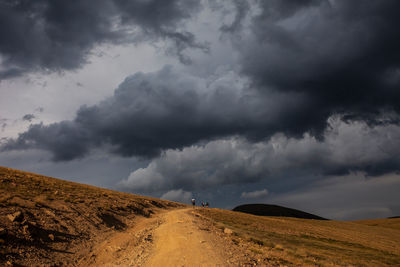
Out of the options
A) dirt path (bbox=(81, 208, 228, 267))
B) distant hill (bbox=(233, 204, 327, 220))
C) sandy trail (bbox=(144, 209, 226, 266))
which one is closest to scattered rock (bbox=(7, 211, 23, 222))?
dirt path (bbox=(81, 208, 228, 267))

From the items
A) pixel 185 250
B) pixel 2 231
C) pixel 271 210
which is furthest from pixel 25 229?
pixel 271 210

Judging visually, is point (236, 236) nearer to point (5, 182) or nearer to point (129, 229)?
point (129, 229)

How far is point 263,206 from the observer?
188375 millimetres

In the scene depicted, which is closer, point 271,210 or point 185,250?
point 185,250

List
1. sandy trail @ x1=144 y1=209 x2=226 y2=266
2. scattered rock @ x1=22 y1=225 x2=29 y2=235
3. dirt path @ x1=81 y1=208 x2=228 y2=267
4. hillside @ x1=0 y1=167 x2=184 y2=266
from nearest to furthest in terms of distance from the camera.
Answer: sandy trail @ x1=144 y1=209 x2=226 y2=266 → dirt path @ x1=81 y1=208 x2=228 y2=267 → hillside @ x1=0 y1=167 x2=184 y2=266 → scattered rock @ x1=22 y1=225 x2=29 y2=235

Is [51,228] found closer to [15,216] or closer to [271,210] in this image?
[15,216]

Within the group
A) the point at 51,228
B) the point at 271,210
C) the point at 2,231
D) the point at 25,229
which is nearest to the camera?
the point at 2,231

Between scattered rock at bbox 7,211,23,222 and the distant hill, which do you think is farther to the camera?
the distant hill

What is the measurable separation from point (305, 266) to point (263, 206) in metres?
182

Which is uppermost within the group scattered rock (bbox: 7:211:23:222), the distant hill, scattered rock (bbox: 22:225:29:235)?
scattered rock (bbox: 7:211:23:222)

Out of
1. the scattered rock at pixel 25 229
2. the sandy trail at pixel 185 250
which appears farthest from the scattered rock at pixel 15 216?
the sandy trail at pixel 185 250

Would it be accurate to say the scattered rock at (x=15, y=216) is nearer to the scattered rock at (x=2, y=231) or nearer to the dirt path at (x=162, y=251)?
the scattered rock at (x=2, y=231)

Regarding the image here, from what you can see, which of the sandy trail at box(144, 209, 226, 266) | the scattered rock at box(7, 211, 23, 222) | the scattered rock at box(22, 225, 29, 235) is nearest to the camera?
the sandy trail at box(144, 209, 226, 266)

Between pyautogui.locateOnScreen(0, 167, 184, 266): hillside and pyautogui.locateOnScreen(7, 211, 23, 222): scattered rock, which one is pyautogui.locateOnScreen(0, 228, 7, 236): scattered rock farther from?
pyautogui.locateOnScreen(7, 211, 23, 222): scattered rock
